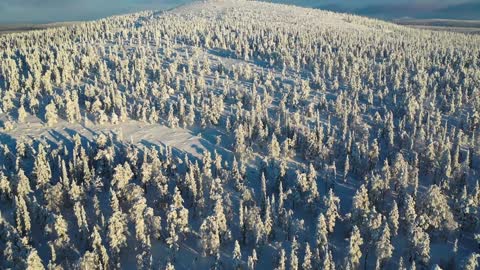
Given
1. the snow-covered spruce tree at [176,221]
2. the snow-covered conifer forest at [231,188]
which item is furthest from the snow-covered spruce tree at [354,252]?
the snow-covered spruce tree at [176,221]

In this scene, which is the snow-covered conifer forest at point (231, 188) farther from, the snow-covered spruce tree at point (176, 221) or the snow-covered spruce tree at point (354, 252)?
the snow-covered spruce tree at point (176, 221)

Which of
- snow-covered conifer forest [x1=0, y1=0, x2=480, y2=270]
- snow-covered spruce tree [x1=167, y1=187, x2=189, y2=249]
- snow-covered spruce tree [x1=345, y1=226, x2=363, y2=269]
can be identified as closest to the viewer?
snow-covered spruce tree [x1=345, y1=226, x2=363, y2=269]

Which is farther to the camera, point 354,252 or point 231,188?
point 231,188

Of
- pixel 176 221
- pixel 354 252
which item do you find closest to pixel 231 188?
pixel 176 221

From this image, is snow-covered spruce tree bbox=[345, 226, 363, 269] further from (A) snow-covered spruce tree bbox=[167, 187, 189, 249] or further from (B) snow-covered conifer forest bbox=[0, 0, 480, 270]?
(A) snow-covered spruce tree bbox=[167, 187, 189, 249]

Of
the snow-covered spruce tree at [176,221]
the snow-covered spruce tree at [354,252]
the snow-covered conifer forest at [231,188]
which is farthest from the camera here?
the snow-covered spruce tree at [176,221]

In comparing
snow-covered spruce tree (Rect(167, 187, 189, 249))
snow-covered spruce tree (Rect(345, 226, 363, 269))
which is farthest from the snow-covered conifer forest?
snow-covered spruce tree (Rect(167, 187, 189, 249))

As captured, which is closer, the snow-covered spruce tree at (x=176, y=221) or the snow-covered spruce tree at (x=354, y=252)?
the snow-covered spruce tree at (x=354, y=252)

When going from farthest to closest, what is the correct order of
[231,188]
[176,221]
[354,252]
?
[231,188] → [176,221] → [354,252]

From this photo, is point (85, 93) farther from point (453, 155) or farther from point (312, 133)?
point (453, 155)

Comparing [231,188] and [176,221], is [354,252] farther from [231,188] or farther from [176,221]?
[231,188]

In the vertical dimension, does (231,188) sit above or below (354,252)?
below

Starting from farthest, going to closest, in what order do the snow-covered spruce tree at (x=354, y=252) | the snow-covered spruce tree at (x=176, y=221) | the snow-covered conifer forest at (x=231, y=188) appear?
the snow-covered spruce tree at (x=176, y=221)
the snow-covered conifer forest at (x=231, y=188)
the snow-covered spruce tree at (x=354, y=252)
